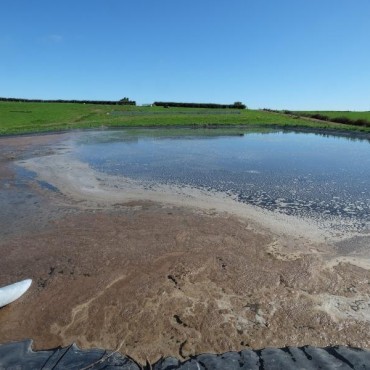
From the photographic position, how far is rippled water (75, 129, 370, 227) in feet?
39.4

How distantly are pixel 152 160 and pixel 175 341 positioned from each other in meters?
16.7

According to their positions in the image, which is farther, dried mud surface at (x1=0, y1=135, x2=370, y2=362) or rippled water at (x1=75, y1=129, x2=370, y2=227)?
rippled water at (x1=75, y1=129, x2=370, y2=227)

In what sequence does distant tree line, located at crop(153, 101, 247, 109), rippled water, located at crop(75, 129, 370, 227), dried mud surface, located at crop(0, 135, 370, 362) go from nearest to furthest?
dried mud surface, located at crop(0, 135, 370, 362)
rippled water, located at crop(75, 129, 370, 227)
distant tree line, located at crop(153, 101, 247, 109)

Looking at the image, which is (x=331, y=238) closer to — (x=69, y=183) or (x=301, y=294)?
(x=301, y=294)

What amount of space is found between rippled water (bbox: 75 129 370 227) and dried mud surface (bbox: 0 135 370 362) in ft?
10.2

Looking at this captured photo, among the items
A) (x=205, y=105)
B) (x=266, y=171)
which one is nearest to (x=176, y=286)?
(x=266, y=171)

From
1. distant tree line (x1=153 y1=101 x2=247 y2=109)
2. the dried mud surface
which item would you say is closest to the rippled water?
the dried mud surface

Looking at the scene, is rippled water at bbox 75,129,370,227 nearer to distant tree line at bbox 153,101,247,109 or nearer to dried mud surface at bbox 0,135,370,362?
dried mud surface at bbox 0,135,370,362

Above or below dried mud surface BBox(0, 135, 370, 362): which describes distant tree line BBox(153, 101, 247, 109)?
above

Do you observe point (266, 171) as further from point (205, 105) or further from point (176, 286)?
point (205, 105)

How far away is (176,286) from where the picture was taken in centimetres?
659

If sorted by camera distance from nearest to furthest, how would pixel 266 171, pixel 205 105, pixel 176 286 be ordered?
pixel 176 286 < pixel 266 171 < pixel 205 105

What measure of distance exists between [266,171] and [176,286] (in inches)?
484

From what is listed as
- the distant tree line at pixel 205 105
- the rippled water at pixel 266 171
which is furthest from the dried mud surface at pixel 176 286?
the distant tree line at pixel 205 105
